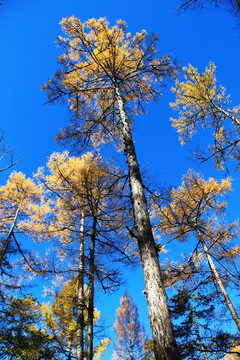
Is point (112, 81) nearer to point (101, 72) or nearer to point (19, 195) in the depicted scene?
point (101, 72)

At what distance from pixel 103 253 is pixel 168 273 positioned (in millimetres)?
2418

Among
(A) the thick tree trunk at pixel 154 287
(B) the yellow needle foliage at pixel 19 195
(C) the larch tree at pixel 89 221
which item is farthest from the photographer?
(B) the yellow needle foliage at pixel 19 195

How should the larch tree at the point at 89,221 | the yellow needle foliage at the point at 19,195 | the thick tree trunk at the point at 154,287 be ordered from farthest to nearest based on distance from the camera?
the yellow needle foliage at the point at 19,195
the larch tree at the point at 89,221
the thick tree trunk at the point at 154,287

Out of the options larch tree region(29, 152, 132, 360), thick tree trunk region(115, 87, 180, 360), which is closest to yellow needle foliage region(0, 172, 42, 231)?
larch tree region(29, 152, 132, 360)

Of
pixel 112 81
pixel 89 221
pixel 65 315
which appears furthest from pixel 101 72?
pixel 65 315

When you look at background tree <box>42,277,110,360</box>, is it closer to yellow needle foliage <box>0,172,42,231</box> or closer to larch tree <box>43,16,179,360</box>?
yellow needle foliage <box>0,172,42,231</box>

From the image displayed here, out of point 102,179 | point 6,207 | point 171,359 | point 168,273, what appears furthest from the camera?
point 6,207

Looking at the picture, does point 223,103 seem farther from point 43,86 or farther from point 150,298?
point 150,298

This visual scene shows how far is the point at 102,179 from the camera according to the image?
246 inches

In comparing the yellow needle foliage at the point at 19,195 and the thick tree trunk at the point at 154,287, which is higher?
the yellow needle foliage at the point at 19,195

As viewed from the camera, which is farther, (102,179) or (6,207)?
(6,207)

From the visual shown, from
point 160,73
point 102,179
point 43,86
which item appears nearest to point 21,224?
point 102,179

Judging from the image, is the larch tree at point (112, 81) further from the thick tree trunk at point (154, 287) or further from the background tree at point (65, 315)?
the background tree at point (65, 315)

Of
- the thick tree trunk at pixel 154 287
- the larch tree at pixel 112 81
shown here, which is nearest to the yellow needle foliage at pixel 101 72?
the larch tree at pixel 112 81
